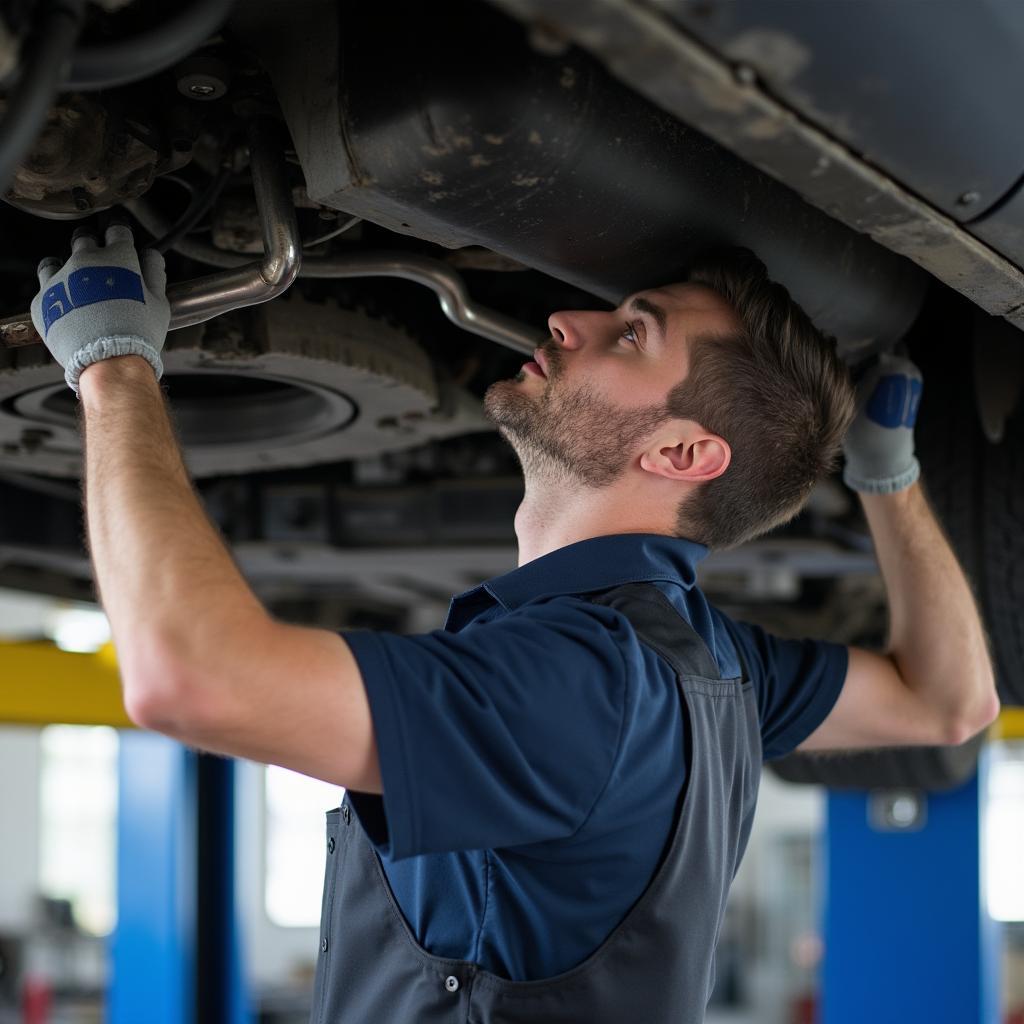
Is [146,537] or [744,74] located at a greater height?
[744,74]

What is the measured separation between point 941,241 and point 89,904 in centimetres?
1138

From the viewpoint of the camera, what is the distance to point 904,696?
149 centimetres

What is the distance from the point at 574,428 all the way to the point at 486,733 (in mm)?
397

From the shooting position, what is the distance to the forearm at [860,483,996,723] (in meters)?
1.48

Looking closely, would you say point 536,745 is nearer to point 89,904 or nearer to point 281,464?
point 281,464

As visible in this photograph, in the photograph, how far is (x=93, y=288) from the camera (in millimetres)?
1023

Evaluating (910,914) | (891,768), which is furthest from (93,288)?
(910,914)

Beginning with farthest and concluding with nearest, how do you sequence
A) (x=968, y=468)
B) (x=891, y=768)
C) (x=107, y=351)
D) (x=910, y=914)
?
(x=910, y=914) < (x=891, y=768) < (x=968, y=468) < (x=107, y=351)

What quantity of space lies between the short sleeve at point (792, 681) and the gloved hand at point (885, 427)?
0.20m

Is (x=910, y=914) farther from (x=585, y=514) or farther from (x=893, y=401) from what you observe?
(x=585, y=514)

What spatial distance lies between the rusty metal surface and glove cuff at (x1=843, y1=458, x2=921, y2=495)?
0.42 m

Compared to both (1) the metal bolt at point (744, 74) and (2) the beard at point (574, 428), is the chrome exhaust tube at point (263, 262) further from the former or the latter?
(1) the metal bolt at point (744, 74)

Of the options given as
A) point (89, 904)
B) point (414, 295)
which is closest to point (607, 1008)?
point (414, 295)

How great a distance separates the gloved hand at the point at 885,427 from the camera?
1.44m
